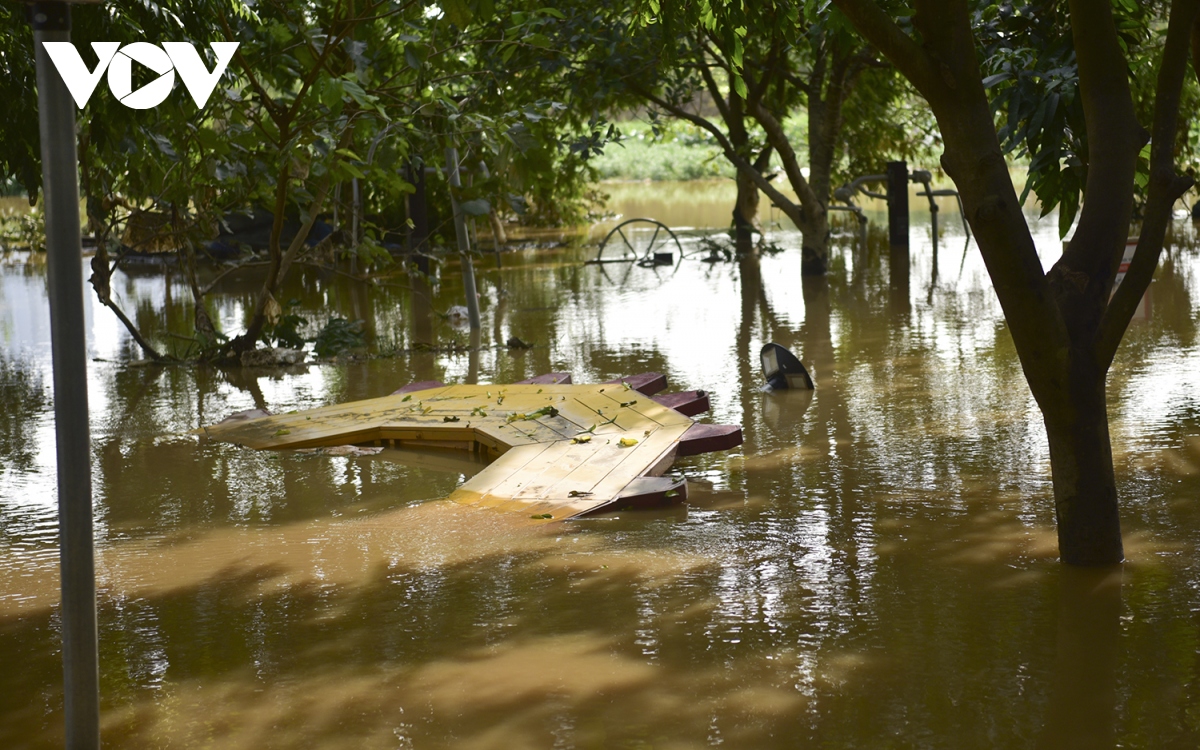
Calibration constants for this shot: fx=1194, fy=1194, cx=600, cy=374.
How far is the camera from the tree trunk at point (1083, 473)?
14.3 ft

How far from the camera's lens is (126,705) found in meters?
3.69

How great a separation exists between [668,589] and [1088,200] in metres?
2.15

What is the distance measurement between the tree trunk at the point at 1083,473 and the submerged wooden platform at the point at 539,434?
1835mm

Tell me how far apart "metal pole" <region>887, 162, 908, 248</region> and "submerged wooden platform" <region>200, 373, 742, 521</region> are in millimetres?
12199

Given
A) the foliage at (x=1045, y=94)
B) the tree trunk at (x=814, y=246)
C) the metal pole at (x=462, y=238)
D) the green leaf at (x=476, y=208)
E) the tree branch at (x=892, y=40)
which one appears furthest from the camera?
the tree trunk at (x=814, y=246)

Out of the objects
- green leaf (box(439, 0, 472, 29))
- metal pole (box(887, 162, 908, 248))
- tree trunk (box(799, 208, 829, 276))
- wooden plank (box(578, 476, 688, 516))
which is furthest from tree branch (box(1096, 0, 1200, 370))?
metal pole (box(887, 162, 908, 248))

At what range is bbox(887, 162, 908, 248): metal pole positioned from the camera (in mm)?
19203

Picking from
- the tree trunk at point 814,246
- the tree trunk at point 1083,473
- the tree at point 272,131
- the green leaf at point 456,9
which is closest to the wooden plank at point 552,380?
the tree at point 272,131

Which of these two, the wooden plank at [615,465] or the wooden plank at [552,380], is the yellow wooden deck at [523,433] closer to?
the wooden plank at [615,465]

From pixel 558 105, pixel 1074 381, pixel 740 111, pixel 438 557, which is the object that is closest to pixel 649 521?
pixel 438 557

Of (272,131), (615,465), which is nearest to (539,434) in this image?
(615,465)

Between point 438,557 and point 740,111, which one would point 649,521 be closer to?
point 438,557

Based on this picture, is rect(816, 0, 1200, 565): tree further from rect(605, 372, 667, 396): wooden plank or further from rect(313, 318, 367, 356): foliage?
rect(313, 318, 367, 356): foliage

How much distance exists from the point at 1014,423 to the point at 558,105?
421 centimetres
